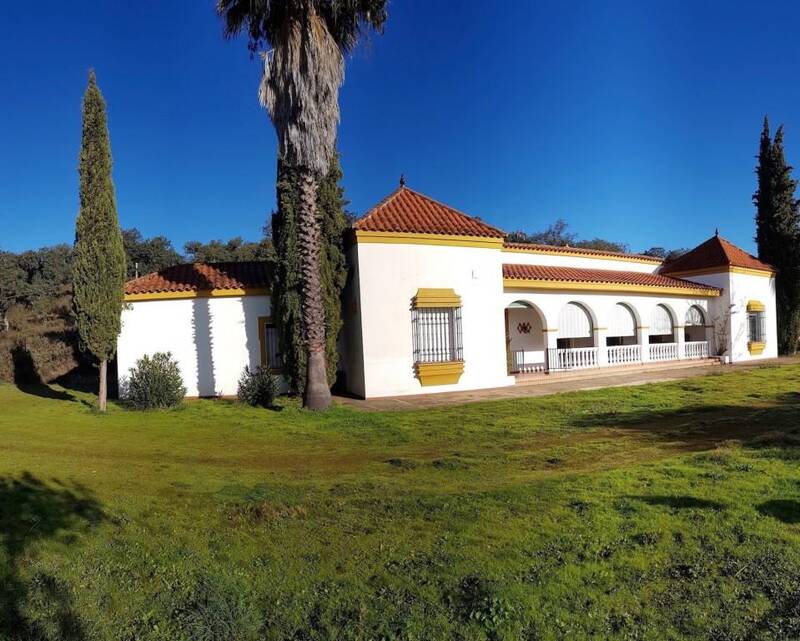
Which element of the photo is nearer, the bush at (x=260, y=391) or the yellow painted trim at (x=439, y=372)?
the bush at (x=260, y=391)

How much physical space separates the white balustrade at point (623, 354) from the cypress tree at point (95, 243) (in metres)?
16.5

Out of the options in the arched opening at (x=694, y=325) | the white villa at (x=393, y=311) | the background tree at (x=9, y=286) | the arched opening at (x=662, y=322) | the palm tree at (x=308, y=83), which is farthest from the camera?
the background tree at (x=9, y=286)

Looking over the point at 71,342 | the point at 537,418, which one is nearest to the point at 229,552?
the point at 537,418

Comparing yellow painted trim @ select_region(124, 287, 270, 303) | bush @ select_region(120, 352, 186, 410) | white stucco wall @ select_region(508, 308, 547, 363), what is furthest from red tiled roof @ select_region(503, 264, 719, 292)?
bush @ select_region(120, 352, 186, 410)

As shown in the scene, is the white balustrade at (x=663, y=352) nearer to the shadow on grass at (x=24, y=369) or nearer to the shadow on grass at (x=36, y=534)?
the shadow on grass at (x=36, y=534)

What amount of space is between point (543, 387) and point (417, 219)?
6309 millimetres

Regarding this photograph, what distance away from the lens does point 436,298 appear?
47.8 ft

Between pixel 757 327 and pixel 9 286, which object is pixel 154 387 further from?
pixel 9 286

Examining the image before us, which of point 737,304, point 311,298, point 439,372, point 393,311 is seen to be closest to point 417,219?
point 393,311

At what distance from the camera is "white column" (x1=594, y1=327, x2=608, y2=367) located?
18969 millimetres

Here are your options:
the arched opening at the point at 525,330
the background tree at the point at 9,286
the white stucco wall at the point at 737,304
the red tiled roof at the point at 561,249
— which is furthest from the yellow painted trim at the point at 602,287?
the background tree at the point at 9,286

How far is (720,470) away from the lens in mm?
5758

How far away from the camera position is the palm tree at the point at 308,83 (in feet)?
35.2

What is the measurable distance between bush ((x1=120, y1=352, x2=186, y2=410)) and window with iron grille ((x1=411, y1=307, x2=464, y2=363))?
6318mm
